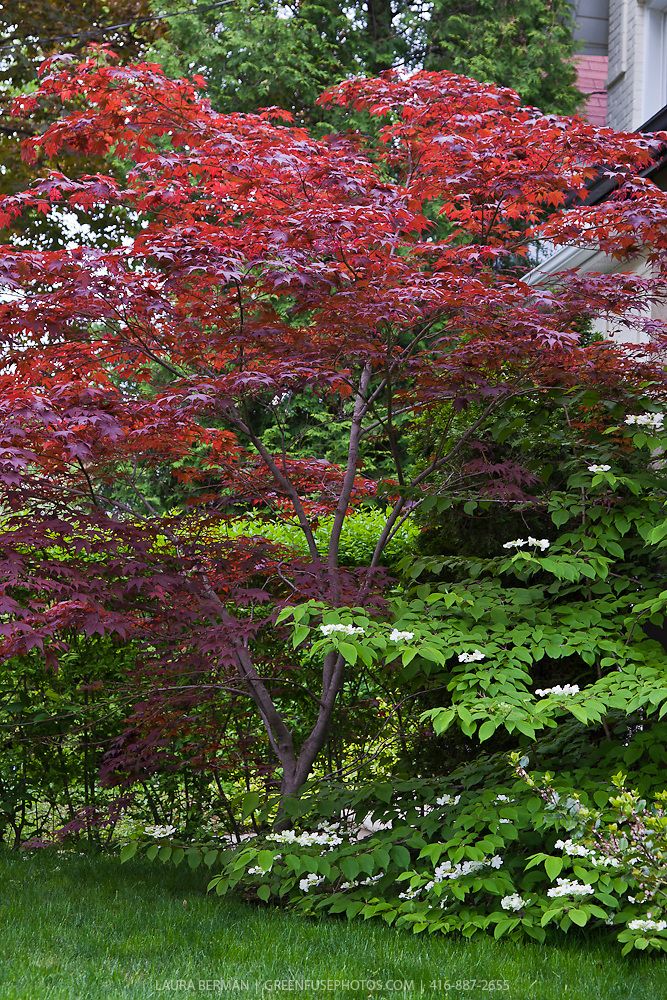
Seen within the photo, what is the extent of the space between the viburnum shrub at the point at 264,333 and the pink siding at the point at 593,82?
9.92 m

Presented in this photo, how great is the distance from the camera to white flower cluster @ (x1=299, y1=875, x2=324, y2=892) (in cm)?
420

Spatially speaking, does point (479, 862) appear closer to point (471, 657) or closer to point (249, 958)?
point (471, 657)

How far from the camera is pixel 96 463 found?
15.4ft

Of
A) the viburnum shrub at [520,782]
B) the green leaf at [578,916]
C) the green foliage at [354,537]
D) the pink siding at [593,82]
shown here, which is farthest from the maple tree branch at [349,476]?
the pink siding at [593,82]

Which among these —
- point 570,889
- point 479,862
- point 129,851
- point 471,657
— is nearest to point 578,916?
point 570,889

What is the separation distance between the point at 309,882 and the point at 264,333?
233cm

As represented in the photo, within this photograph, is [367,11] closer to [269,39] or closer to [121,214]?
[269,39]

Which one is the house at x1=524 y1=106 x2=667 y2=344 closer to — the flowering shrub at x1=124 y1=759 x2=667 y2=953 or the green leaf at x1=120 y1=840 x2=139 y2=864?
the flowering shrub at x1=124 y1=759 x2=667 y2=953

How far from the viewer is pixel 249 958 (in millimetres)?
3646

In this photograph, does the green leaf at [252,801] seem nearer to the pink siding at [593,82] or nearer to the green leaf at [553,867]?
the green leaf at [553,867]

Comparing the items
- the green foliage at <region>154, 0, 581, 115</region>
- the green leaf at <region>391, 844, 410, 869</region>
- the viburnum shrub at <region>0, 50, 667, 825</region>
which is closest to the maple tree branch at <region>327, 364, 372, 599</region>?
the viburnum shrub at <region>0, 50, 667, 825</region>

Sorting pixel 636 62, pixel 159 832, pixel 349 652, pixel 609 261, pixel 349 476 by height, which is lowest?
pixel 159 832

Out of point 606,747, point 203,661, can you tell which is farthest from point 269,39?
point 606,747

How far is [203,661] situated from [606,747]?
1.92m
